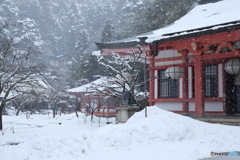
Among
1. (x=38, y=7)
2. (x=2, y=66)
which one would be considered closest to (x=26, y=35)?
(x=38, y=7)

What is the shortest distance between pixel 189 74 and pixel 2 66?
1194 centimetres

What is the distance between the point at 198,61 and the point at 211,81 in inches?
85.6

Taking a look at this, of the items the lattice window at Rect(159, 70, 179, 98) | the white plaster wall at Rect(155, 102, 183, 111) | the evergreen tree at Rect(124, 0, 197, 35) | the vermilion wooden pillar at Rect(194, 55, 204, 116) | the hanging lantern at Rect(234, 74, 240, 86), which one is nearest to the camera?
the vermilion wooden pillar at Rect(194, 55, 204, 116)

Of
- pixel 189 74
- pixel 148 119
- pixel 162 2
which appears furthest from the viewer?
pixel 162 2

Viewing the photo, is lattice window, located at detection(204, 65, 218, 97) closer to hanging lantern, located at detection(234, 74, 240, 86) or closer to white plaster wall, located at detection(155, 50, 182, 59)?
hanging lantern, located at detection(234, 74, 240, 86)

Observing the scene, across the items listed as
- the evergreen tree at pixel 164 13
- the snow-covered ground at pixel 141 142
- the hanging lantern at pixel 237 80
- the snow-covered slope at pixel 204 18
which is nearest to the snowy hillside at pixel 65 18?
the evergreen tree at pixel 164 13

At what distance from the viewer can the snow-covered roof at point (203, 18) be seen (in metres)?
11.8

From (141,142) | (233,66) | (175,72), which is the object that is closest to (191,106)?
(175,72)

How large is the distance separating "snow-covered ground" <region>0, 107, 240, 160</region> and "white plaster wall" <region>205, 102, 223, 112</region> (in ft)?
12.8

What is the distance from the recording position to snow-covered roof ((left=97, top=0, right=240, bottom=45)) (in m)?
11.8

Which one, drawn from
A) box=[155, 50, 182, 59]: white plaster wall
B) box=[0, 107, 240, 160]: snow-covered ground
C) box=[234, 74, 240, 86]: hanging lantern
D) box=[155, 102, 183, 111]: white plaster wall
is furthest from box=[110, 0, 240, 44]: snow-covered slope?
box=[0, 107, 240, 160]: snow-covered ground

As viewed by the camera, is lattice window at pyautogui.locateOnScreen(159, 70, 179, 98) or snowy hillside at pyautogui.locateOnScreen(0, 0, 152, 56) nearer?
lattice window at pyautogui.locateOnScreen(159, 70, 179, 98)

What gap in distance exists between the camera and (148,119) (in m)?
9.27

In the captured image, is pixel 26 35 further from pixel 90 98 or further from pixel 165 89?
pixel 165 89
